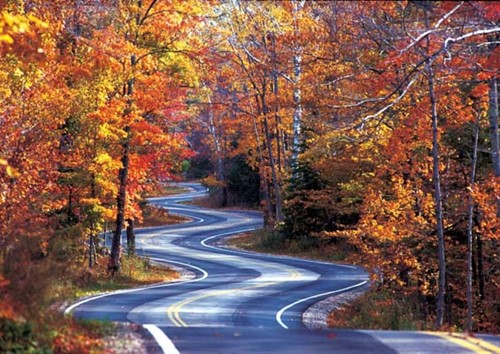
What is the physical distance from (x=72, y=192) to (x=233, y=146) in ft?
137

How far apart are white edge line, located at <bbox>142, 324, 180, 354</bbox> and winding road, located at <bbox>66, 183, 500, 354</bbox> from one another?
14 millimetres

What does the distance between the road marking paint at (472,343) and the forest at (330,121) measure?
13.3 feet

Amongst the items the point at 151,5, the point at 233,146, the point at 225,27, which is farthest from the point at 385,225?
the point at 233,146

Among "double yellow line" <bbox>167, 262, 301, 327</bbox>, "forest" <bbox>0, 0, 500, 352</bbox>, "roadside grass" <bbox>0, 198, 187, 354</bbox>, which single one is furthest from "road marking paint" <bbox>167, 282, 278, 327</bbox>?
"roadside grass" <bbox>0, 198, 187, 354</bbox>

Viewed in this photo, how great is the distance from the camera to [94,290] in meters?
24.5

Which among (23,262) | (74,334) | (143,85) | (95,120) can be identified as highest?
(143,85)

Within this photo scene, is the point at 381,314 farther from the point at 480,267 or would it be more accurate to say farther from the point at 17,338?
the point at 17,338

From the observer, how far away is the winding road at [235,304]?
9.25 m

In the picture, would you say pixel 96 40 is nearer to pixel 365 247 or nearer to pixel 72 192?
pixel 72 192

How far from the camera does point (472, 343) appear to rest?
31.0 ft

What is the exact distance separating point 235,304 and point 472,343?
12.6 m

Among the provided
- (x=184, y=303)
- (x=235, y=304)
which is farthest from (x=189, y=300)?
(x=235, y=304)

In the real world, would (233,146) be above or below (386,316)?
above

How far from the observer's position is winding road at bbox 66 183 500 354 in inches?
364
